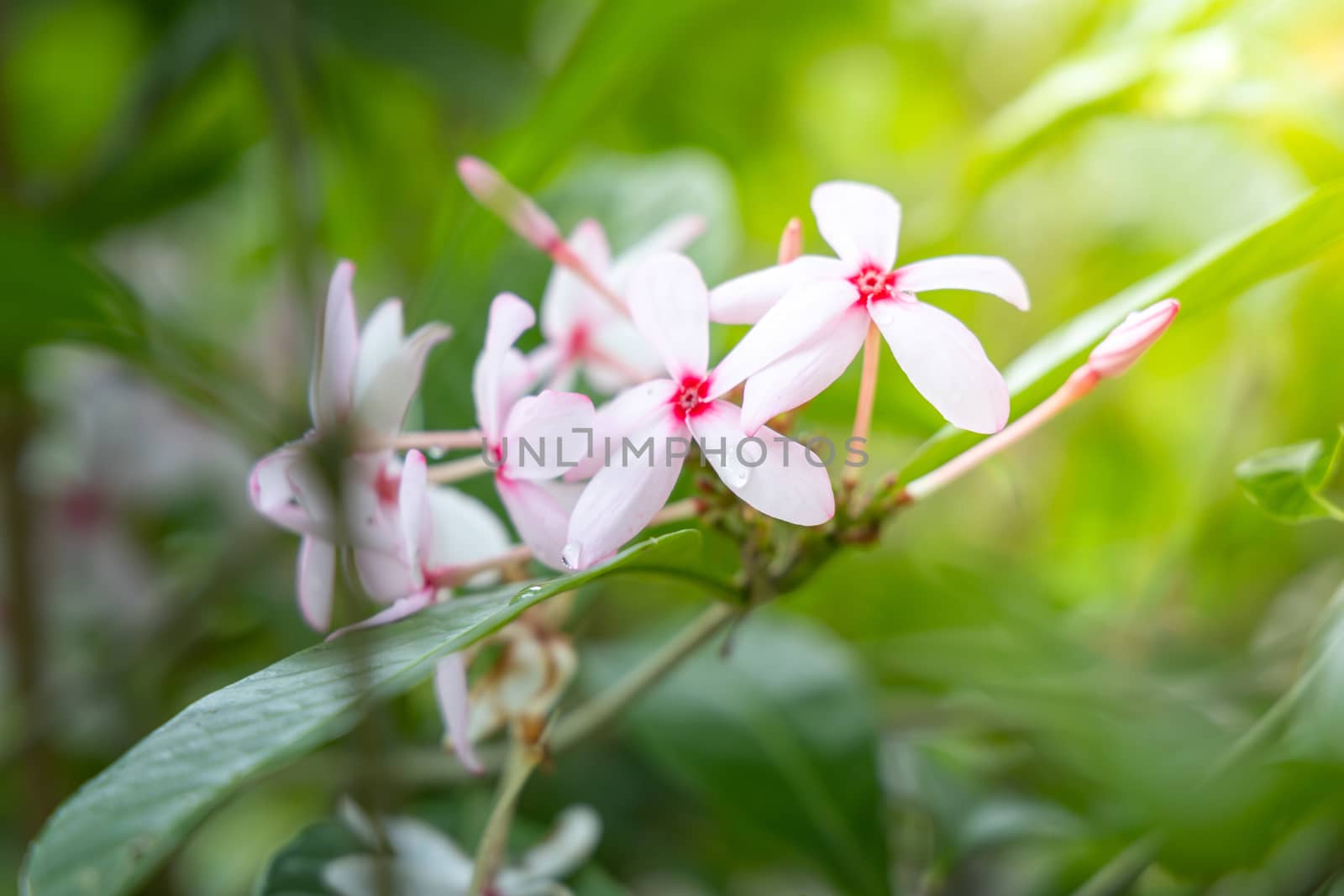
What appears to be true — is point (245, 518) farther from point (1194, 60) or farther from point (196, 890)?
point (1194, 60)

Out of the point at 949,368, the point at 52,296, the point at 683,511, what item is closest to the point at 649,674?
the point at 683,511

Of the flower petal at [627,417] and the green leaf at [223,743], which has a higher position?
the flower petal at [627,417]

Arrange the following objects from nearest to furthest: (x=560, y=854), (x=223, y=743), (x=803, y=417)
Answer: (x=223, y=743) < (x=560, y=854) < (x=803, y=417)

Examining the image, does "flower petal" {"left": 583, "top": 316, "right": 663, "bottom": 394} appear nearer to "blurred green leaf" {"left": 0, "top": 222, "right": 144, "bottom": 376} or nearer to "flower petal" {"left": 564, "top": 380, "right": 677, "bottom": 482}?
"flower petal" {"left": 564, "top": 380, "right": 677, "bottom": 482}

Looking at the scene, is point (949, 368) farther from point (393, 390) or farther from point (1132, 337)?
point (393, 390)

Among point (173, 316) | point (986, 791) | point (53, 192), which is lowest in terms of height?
point (986, 791)

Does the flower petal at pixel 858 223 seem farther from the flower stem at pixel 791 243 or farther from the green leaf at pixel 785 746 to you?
the green leaf at pixel 785 746

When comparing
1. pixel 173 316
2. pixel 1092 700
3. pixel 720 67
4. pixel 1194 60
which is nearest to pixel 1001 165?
pixel 1194 60

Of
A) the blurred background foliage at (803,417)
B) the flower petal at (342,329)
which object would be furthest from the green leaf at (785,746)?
the flower petal at (342,329)
